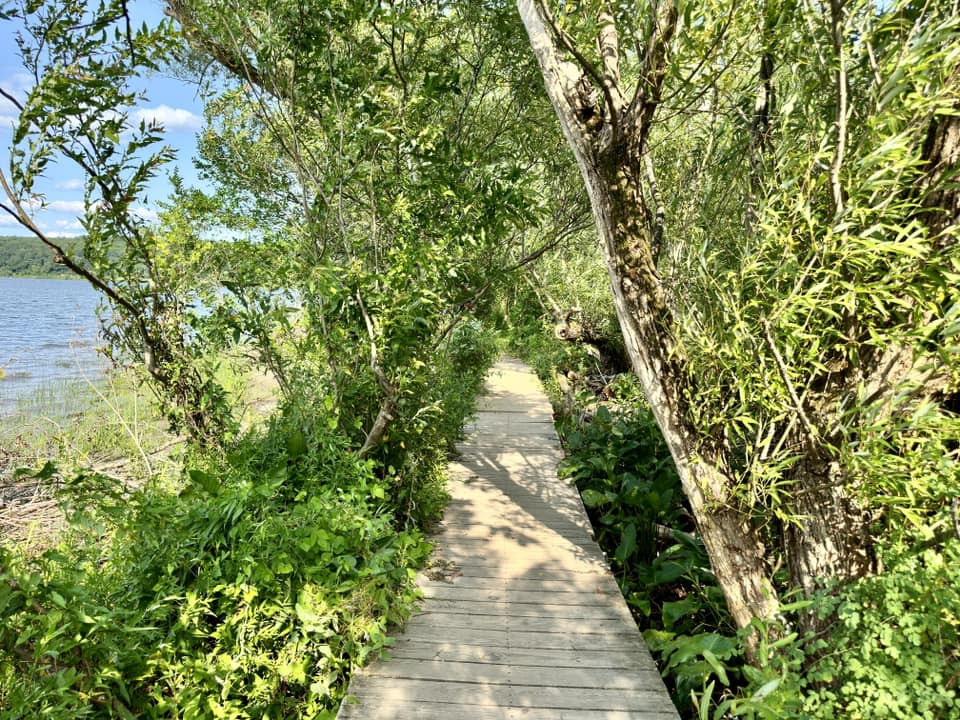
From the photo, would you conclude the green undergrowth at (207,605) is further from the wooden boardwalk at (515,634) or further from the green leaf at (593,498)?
the green leaf at (593,498)

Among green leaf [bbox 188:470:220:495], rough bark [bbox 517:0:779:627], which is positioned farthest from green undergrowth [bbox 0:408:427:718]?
rough bark [bbox 517:0:779:627]

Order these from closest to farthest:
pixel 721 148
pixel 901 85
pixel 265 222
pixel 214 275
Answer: pixel 901 85 < pixel 721 148 < pixel 214 275 < pixel 265 222

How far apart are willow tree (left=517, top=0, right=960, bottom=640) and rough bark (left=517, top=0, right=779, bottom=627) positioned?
10 millimetres

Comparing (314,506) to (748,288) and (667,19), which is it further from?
(667,19)

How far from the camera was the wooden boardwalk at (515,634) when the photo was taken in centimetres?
263

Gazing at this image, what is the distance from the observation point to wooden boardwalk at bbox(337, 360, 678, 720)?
8.63ft

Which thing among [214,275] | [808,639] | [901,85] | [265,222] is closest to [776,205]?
[901,85]

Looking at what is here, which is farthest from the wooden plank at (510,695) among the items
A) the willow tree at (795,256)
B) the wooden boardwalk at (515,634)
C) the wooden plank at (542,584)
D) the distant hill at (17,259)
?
the distant hill at (17,259)

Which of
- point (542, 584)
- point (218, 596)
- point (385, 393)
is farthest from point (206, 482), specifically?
point (542, 584)

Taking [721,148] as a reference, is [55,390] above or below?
below

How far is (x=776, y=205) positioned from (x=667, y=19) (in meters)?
1.11

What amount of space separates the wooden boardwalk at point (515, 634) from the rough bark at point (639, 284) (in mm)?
741

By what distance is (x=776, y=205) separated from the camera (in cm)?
286

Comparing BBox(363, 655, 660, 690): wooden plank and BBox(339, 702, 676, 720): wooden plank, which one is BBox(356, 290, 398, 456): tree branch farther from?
BBox(339, 702, 676, 720): wooden plank
